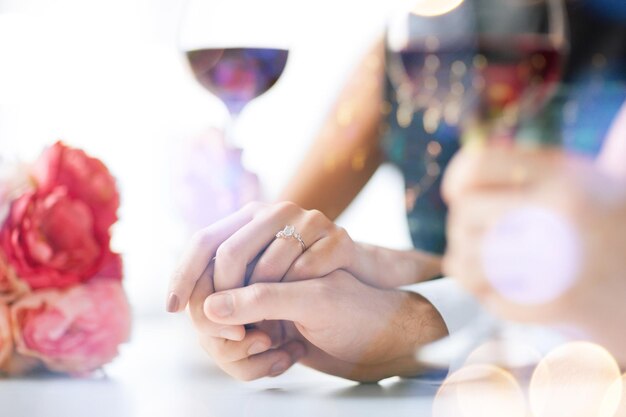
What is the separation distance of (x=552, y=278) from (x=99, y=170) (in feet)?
1.23

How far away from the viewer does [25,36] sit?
6.06 feet

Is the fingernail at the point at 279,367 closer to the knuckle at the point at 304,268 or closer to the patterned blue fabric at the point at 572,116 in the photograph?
the knuckle at the point at 304,268

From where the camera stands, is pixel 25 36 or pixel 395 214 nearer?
pixel 25 36

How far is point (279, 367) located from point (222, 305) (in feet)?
0.37

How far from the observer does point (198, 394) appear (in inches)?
24.5

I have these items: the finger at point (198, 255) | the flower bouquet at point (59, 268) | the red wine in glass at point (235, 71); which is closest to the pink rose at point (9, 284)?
the flower bouquet at point (59, 268)

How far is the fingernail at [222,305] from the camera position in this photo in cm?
57

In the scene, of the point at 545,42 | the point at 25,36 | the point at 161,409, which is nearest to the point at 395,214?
the point at 25,36

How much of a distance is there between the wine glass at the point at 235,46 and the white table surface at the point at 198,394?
0.74ft

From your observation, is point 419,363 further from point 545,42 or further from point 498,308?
point 545,42

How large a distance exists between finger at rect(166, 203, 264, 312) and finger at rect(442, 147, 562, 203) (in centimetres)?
17

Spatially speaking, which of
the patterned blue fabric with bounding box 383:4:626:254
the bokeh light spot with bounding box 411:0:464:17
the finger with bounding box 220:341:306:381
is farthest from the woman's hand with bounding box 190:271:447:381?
the patterned blue fabric with bounding box 383:4:626:254

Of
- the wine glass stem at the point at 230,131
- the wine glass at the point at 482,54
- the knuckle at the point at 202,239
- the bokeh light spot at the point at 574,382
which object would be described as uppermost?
the wine glass at the point at 482,54

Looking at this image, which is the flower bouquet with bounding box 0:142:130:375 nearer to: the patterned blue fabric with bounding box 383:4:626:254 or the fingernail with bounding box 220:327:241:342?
the fingernail with bounding box 220:327:241:342
